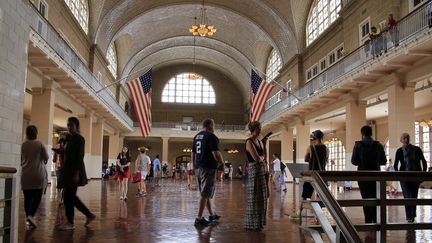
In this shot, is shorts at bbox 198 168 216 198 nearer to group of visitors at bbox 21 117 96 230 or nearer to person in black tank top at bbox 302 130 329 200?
person in black tank top at bbox 302 130 329 200

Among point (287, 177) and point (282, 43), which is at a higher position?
point (282, 43)

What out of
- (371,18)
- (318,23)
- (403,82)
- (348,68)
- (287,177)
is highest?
(318,23)

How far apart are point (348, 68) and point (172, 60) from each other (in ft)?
95.0

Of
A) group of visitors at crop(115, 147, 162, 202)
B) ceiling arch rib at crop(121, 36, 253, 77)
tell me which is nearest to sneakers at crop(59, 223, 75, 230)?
group of visitors at crop(115, 147, 162, 202)

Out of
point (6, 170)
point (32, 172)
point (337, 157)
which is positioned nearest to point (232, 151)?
point (337, 157)

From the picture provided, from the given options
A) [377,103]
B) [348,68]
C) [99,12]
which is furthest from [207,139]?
[99,12]

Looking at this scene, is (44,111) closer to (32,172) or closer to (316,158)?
(32,172)

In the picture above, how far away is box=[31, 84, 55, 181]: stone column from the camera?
55.7ft

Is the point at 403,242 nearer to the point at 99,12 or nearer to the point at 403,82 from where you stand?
the point at 403,82

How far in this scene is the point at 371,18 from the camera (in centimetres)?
1753

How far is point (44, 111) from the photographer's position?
17.2 metres

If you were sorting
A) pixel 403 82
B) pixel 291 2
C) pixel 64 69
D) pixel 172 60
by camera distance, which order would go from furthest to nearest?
pixel 172 60 → pixel 291 2 → pixel 64 69 → pixel 403 82

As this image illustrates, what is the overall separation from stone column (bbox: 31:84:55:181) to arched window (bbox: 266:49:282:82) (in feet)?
64.3

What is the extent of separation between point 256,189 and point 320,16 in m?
20.2
